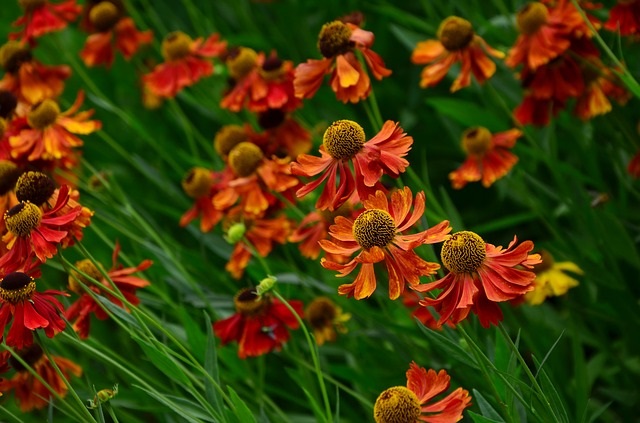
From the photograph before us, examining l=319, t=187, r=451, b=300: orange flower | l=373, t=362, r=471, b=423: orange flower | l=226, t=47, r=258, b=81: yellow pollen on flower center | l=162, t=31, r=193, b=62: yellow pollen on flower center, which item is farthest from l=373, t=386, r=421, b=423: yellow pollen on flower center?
l=162, t=31, r=193, b=62: yellow pollen on flower center

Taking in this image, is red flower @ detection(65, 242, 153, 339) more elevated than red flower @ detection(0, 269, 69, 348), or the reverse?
red flower @ detection(0, 269, 69, 348)

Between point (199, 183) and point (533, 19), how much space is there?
A: 626 millimetres

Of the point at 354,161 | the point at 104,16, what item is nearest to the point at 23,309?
the point at 354,161

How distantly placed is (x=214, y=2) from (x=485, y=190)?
Answer: 3.39ft

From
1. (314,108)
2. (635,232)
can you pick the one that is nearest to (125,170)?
(314,108)

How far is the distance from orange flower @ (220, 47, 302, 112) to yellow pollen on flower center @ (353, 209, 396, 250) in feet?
1.85

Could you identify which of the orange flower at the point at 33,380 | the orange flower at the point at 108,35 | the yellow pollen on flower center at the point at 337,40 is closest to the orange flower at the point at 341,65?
the yellow pollen on flower center at the point at 337,40

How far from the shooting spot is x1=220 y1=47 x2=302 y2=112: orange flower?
1.60 metres

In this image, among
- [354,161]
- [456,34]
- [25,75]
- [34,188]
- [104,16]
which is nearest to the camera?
[354,161]

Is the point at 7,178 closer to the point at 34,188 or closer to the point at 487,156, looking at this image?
the point at 34,188

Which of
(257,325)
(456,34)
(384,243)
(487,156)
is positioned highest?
(384,243)

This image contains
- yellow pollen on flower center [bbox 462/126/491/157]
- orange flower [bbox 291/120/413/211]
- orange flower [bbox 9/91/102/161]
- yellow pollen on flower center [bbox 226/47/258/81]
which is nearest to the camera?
orange flower [bbox 291/120/413/211]

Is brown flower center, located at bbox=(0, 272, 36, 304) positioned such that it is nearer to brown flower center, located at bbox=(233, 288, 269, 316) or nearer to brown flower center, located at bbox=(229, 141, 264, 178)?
brown flower center, located at bbox=(233, 288, 269, 316)

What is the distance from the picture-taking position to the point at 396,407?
100 centimetres
